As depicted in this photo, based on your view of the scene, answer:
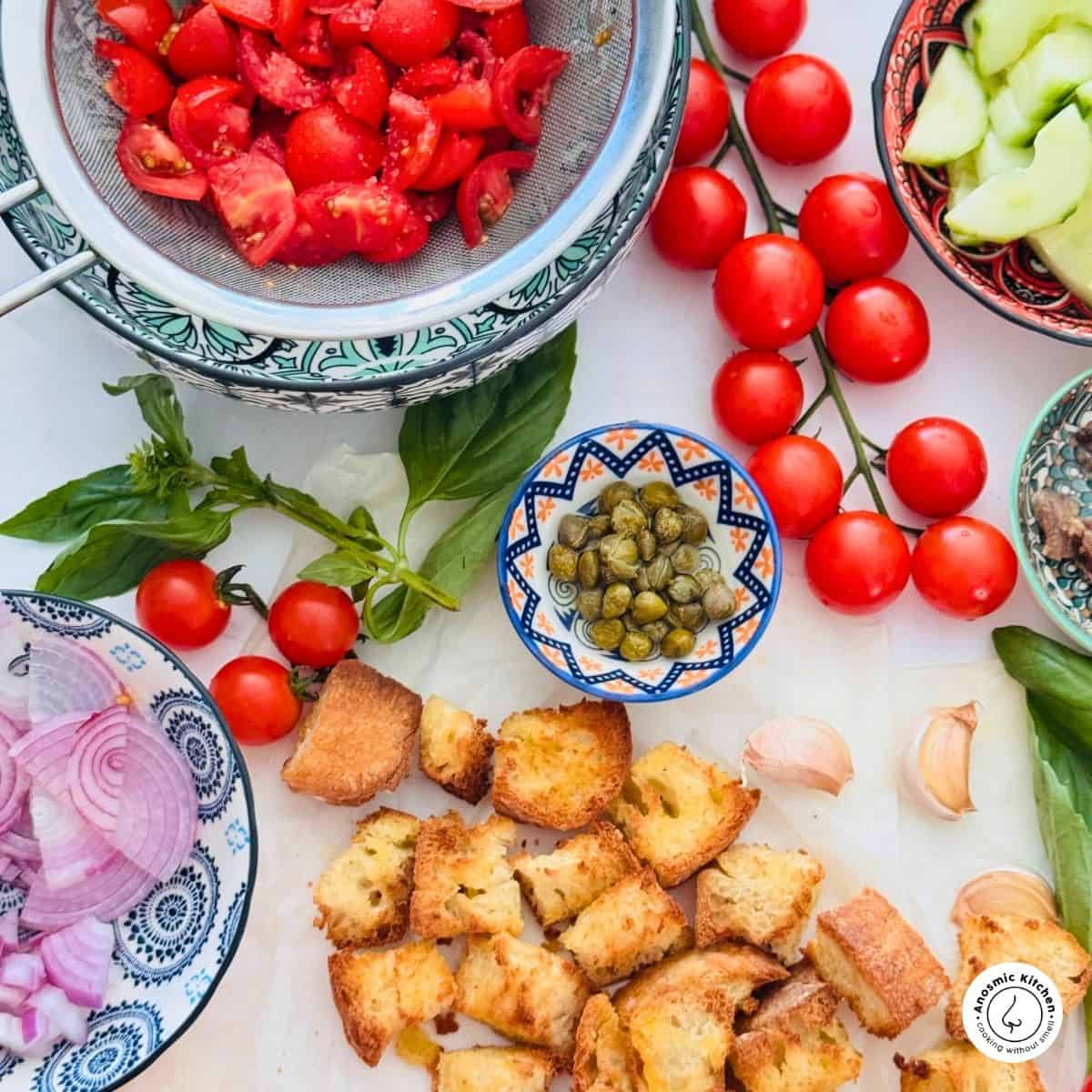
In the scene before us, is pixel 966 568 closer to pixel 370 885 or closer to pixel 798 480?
pixel 798 480

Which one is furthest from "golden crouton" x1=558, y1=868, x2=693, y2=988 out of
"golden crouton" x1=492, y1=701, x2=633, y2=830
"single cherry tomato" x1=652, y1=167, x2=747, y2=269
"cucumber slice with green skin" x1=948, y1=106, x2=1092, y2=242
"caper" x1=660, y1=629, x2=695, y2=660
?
"cucumber slice with green skin" x1=948, y1=106, x2=1092, y2=242

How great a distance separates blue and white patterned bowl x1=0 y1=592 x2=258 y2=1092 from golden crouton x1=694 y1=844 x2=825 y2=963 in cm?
74

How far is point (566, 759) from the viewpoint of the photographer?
6.98 ft

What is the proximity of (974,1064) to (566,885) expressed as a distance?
715 mm

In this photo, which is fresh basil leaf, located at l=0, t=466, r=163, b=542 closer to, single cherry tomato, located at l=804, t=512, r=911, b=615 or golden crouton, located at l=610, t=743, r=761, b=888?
golden crouton, located at l=610, t=743, r=761, b=888

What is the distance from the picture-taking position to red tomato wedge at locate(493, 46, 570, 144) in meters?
1.85

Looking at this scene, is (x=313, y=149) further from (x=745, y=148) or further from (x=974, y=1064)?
(x=974, y=1064)

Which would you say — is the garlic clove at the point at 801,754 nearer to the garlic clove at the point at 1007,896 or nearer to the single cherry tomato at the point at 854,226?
the garlic clove at the point at 1007,896

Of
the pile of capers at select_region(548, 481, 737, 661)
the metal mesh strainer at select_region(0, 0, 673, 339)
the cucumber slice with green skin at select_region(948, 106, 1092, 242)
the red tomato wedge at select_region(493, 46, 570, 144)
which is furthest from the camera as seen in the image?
the pile of capers at select_region(548, 481, 737, 661)

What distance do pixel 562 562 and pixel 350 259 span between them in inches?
23.0

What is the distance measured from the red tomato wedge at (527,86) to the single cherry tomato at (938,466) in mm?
819

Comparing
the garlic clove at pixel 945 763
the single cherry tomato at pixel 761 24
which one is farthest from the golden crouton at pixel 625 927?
the single cherry tomato at pixel 761 24

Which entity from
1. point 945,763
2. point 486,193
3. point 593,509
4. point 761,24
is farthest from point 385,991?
point 761,24

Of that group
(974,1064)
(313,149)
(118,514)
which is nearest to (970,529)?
(974,1064)
